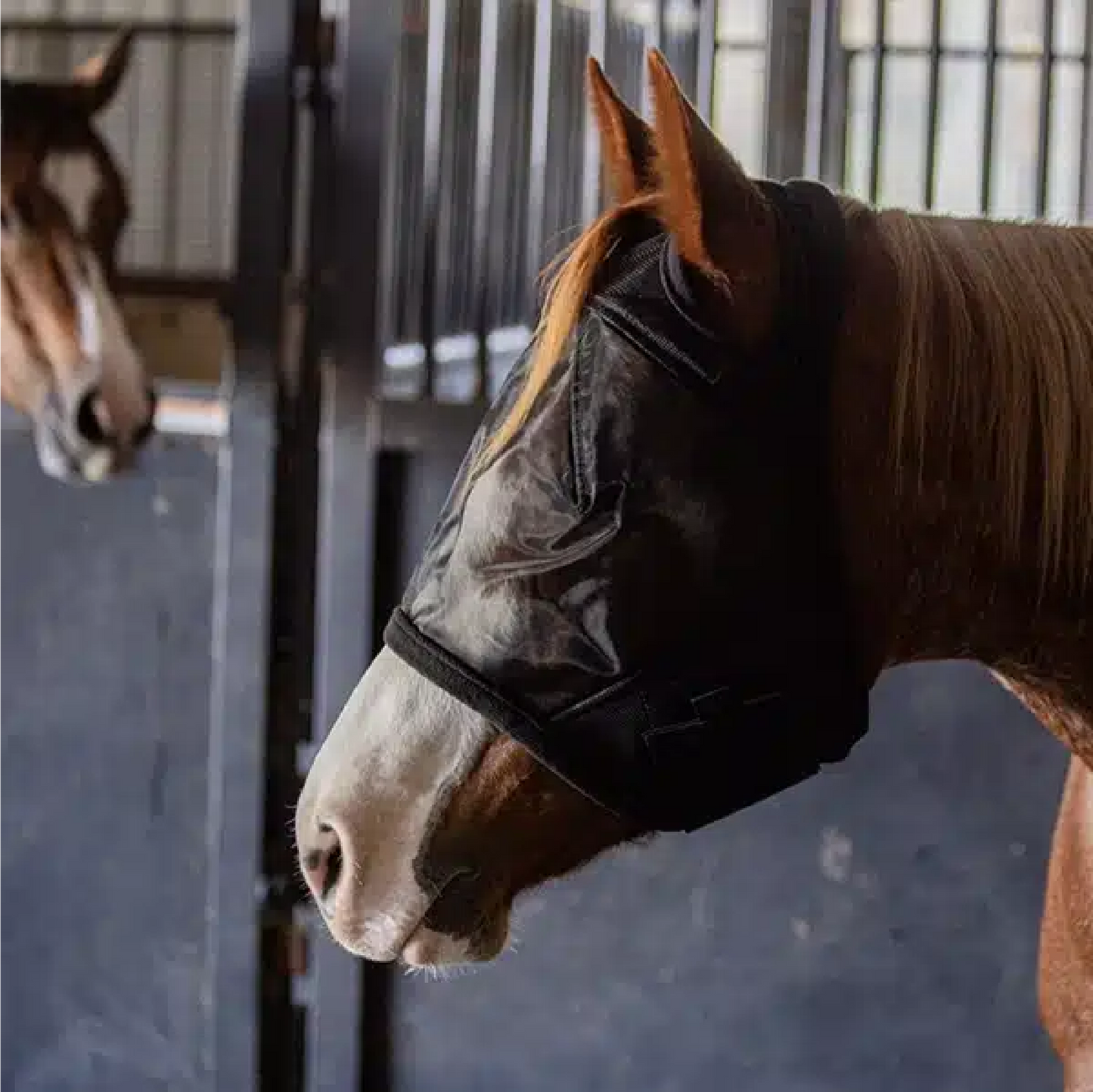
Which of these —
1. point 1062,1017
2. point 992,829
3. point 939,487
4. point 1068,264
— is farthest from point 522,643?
point 992,829

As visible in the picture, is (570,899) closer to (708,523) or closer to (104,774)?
(104,774)

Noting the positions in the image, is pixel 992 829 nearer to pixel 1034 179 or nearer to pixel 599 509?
pixel 1034 179

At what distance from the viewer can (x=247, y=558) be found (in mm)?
1632

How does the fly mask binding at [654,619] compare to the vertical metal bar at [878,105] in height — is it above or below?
below

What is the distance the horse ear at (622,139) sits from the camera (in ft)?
2.52

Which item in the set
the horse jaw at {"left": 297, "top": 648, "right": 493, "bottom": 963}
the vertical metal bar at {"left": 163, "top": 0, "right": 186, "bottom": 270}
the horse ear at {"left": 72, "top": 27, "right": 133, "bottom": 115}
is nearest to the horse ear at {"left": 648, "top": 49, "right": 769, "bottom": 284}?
the horse jaw at {"left": 297, "top": 648, "right": 493, "bottom": 963}

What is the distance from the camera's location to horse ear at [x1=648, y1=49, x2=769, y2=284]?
2.25 ft

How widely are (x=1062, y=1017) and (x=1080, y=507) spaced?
46cm

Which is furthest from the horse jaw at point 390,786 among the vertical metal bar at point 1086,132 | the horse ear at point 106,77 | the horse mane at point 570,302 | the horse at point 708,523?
the horse ear at point 106,77

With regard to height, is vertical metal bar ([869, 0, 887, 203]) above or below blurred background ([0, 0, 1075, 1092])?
above

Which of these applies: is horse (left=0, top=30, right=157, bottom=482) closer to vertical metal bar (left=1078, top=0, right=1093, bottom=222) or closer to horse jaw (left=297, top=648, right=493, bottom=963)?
horse jaw (left=297, top=648, right=493, bottom=963)

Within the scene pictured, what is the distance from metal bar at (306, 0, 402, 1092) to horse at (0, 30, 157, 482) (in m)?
0.27

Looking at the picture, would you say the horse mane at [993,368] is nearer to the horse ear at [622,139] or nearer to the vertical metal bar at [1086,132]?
the horse ear at [622,139]

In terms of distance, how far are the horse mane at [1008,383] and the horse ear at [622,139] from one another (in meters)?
0.14
